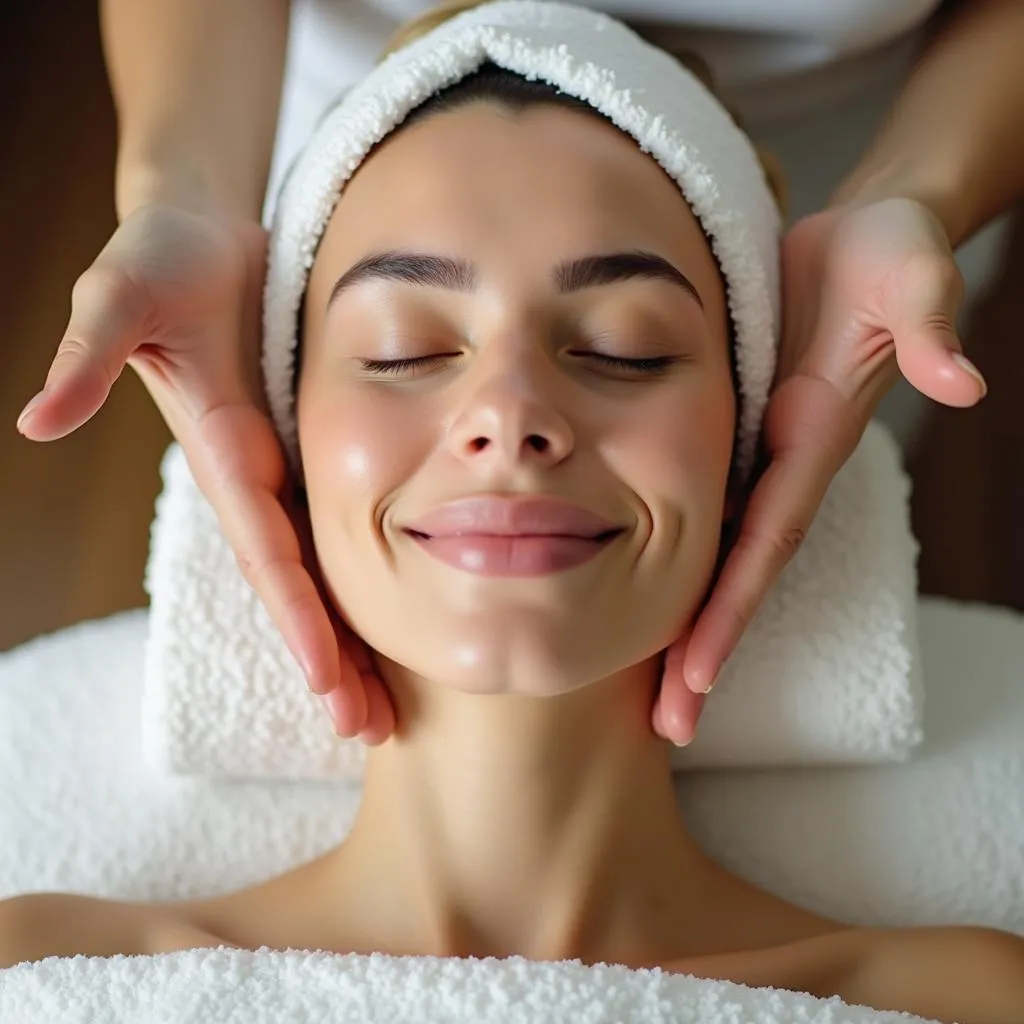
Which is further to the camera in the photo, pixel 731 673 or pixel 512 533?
pixel 731 673

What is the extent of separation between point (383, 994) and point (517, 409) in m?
0.40

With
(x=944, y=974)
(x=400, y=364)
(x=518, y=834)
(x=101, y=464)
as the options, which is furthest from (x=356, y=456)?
(x=101, y=464)

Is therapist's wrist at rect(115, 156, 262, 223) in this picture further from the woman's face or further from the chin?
the chin

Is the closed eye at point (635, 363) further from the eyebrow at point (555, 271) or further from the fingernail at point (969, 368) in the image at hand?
the fingernail at point (969, 368)

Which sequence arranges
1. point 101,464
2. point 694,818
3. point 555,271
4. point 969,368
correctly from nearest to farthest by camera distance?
point 969,368 < point 555,271 < point 694,818 < point 101,464

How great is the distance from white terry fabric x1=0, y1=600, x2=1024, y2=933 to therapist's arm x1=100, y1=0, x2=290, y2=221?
17.9 inches

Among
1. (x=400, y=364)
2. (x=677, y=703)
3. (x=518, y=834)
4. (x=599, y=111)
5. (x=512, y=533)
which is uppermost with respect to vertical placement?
(x=599, y=111)

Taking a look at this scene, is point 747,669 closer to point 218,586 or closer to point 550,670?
Answer: point 550,670

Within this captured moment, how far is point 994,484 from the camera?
153cm

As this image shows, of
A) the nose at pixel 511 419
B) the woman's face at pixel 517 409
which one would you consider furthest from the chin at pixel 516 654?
the nose at pixel 511 419

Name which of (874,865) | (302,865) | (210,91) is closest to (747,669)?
(874,865)

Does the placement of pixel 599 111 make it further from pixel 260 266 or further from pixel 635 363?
pixel 260 266

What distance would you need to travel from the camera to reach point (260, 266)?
106 centimetres

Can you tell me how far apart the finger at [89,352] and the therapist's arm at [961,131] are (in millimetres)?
663
